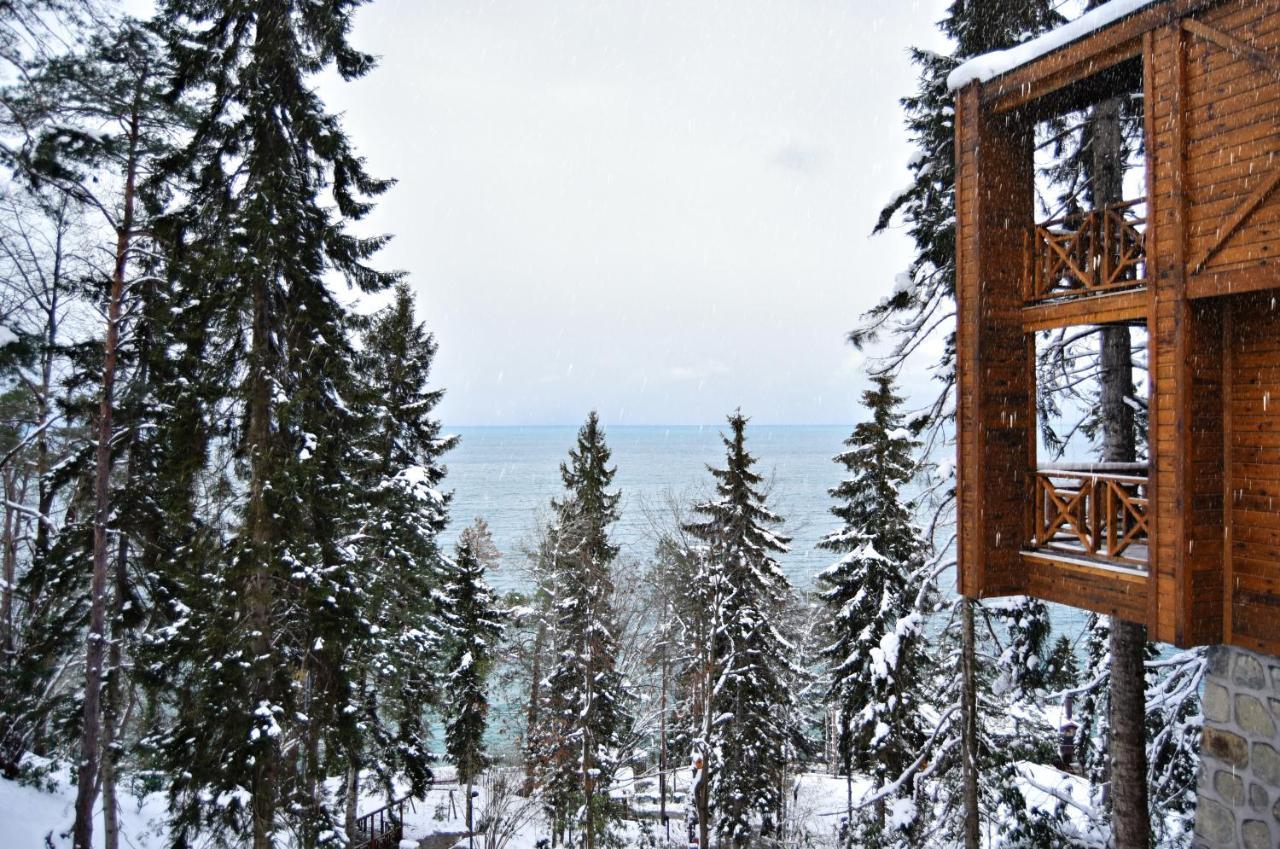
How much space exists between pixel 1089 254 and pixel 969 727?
5972 mm

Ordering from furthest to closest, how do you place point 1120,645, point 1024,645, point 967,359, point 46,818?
point 46,818
point 1024,645
point 1120,645
point 967,359

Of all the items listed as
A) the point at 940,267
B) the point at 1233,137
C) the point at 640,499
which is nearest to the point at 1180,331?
the point at 1233,137

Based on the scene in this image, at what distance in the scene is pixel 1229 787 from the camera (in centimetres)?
551

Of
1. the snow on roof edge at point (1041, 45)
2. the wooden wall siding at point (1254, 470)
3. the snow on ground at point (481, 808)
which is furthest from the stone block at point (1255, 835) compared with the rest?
the snow on roof edge at point (1041, 45)

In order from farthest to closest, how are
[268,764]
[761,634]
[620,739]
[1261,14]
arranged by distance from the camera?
1. [620,739]
2. [761,634]
3. [268,764]
4. [1261,14]

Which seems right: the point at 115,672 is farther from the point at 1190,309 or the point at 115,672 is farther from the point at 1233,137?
the point at 1233,137

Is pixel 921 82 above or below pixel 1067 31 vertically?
above

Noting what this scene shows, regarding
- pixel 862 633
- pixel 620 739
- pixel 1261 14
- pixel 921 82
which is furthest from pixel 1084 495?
pixel 620 739

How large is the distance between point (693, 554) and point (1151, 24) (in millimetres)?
14557

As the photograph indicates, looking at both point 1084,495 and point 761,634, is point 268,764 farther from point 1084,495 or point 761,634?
point 761,634

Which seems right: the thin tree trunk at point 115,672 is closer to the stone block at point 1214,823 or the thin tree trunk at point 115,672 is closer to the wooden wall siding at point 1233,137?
the stone block at point 1214,823

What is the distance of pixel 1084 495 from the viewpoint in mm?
6258

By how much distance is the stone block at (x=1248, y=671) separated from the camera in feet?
17.9

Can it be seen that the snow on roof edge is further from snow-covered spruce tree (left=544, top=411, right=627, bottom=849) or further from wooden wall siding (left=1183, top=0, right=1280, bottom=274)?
snow-covered spruce tree (left=544, top=411, right=627, bottom=849)
